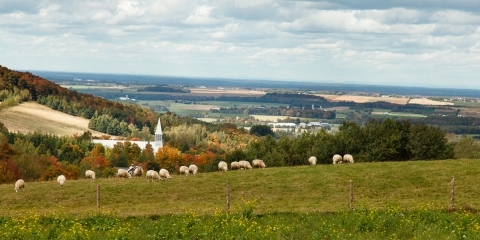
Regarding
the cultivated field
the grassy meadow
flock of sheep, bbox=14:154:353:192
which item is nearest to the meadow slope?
the grassy meadow

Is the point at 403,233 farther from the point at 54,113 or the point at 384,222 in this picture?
the point at 54,113

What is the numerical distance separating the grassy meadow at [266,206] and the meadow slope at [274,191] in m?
0.06

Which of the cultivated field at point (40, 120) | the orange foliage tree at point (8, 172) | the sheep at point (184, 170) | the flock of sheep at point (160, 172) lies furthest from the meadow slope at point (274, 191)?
the cultivated field at point (40, 120)

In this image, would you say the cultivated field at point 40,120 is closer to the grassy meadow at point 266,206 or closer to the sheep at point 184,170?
the sheep at point 184,170

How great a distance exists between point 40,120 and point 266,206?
497 feet

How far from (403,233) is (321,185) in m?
15.7

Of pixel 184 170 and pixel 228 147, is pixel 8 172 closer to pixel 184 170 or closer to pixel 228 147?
pixel 184 170

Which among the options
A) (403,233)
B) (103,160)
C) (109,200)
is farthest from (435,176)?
(103,160)

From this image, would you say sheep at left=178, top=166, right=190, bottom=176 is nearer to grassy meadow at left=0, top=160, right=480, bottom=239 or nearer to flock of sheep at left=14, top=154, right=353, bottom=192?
flock of sheep at left=14, top=154, right=353, bottom=192

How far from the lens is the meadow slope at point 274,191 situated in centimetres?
3084

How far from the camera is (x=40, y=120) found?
16962cm

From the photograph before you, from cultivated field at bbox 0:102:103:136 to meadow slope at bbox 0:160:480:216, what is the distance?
396ft

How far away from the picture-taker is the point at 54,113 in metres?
185

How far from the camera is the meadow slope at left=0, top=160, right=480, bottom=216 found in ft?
101
